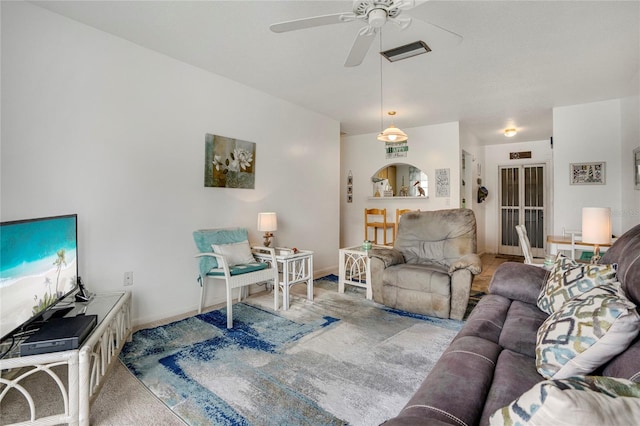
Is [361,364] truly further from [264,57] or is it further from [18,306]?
[264,57]

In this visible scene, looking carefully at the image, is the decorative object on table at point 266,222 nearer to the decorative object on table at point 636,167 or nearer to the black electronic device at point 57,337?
the black electronic device at point 57,337

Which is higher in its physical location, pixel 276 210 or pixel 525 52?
pixel 525 52

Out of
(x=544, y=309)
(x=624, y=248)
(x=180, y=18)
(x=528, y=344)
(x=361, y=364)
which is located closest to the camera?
(x=528, y=344)

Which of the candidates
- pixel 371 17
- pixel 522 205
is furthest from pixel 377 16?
pixel 522 205

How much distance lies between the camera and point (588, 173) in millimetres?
4227

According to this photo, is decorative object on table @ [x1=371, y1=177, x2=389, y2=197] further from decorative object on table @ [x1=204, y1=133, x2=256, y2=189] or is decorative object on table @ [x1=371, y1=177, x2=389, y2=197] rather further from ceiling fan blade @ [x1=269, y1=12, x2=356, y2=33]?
ceiling fan blade @ [x1=269, y1=12, x2=356, y2=33]

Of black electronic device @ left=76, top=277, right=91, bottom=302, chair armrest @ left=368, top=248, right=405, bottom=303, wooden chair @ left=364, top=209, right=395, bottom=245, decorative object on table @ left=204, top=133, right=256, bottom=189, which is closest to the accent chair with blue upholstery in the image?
decorative object on table @ left=204, top=133, right=256, bottom=189

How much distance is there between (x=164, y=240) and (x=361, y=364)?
211cm

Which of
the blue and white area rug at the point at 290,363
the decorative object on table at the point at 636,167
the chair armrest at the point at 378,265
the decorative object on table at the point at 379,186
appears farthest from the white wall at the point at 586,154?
the blue and white area rug at the point at 290,363

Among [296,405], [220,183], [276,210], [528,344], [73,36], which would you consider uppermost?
[73,36]

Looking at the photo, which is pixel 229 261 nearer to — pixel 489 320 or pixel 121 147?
pixel 121 147

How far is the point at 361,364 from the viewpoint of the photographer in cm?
216

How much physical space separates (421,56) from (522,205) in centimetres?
537

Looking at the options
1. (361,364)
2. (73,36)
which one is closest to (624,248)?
(361,364)
